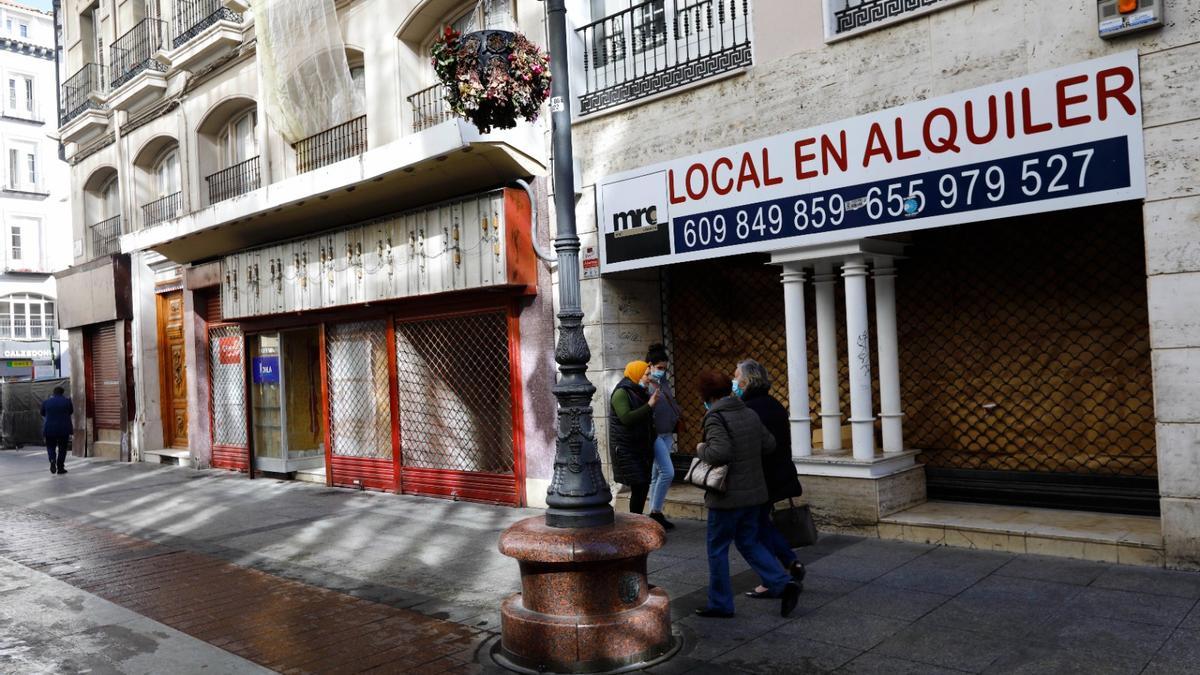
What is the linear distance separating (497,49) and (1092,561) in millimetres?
5504

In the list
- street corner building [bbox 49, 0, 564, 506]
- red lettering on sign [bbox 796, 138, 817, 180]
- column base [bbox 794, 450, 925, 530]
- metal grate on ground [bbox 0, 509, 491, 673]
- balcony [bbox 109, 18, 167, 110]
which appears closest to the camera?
metal grate on ground [bbox 0, 509, 491, 673]

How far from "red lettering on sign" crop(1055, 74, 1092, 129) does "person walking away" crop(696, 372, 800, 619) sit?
3312 mm

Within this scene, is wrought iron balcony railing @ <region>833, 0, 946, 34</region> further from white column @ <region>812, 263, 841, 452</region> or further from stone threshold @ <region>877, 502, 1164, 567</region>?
stone threshold @ <region>877, 502, 1164, 567</region>

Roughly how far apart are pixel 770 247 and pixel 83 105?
18689 mm

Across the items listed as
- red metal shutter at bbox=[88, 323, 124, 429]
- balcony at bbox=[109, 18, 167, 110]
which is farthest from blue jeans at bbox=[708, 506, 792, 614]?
red metal shutter at bbox=[88, 323, 124, 429]

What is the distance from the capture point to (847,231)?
7.78m

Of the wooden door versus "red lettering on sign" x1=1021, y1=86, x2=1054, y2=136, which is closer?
"red lettering on sign" x1=1021, y1=86, x2=1054, y2=136

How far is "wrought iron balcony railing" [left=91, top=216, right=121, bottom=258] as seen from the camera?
19.8m

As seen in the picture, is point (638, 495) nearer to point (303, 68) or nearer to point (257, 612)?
point (257, 612)

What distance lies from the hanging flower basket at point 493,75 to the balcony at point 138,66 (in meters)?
14.4

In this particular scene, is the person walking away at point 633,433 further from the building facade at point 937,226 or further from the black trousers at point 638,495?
the building facade at point 937,226

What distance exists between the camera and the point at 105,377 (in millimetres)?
20125

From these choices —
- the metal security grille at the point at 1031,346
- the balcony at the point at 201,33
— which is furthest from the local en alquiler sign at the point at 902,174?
the balcony at the point at 201,33

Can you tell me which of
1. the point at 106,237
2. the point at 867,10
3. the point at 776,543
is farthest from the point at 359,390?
the point at 106,237
